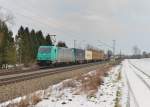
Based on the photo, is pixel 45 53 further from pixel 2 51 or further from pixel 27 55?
pixel 27 55

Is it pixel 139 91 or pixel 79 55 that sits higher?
pixel 79 55

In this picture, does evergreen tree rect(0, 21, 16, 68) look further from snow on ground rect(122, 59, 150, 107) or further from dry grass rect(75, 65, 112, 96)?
dry grass rect(75, 65, 112, 96)

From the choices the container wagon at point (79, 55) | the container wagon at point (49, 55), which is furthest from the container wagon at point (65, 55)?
the container wagon at point (79, 55)

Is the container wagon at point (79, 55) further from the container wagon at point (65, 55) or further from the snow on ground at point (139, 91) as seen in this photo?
the snow on ground at point (139, 91)

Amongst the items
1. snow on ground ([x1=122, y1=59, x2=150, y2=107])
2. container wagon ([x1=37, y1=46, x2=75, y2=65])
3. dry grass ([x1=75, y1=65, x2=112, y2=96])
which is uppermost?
container wagon ([x1=37, y1=46, x2=75, y2=65])

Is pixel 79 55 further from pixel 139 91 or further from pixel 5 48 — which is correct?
pixel 139 91

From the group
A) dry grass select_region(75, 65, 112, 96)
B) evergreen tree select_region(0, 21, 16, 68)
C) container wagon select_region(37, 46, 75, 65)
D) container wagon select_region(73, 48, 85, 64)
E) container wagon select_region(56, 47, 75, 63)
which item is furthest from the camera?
container wagon select_region(73, 48, 85, 64)

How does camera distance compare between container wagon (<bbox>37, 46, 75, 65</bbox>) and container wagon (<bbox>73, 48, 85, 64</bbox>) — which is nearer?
container wagon (<bbox>37, 46, 75, 65</bbox>)

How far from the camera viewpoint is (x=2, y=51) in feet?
181

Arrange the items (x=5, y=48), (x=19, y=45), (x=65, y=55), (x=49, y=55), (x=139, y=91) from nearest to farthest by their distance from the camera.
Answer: (x=139, y=91) < (x=49, y=55) < (x=65, y=55) < (x=5, y=48) < (x=19, y=45)

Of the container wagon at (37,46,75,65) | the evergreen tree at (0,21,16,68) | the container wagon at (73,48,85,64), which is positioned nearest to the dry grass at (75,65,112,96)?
the container wagon at (37,46,75,65)

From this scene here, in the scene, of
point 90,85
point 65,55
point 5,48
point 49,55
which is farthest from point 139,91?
point 5,48

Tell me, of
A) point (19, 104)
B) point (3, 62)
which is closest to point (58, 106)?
point (19, 104)

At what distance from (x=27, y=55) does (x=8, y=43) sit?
906 cm
